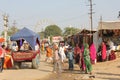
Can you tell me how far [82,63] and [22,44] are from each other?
7457 millimetres

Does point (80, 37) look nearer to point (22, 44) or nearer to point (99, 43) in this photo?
point (99, 43)

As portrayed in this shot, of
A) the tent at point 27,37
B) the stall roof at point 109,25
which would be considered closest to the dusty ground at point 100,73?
the stall roof at point 109,25

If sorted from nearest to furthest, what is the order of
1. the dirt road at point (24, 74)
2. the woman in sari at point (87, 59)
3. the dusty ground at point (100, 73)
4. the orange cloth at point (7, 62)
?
the dusty ground at point (100, 73) → the dirt road at point (24, 74) → the woman in sari at point (87, 59) → the orange cloth at point (7, 62)

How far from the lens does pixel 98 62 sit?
26891 mm

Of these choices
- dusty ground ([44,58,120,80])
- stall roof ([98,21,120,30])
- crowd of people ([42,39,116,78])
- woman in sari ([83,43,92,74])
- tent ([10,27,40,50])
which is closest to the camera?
dusty ground ([44,58,120,80])

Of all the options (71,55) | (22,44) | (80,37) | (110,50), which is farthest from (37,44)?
(80,37)

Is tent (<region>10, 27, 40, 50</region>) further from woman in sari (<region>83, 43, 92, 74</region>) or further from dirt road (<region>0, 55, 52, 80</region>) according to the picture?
woman in sari (<region>83, 43, 92, 74</region>)

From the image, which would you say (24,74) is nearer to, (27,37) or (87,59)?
(87,59)

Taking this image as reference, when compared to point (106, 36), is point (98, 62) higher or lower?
lower

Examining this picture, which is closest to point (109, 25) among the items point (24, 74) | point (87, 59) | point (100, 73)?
point (100, 73)

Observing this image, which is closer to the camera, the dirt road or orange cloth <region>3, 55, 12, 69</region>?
the dirt road

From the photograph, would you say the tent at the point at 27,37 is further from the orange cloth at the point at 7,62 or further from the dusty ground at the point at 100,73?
the dusty ground at the point at 100,73

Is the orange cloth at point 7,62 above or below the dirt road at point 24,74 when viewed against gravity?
above

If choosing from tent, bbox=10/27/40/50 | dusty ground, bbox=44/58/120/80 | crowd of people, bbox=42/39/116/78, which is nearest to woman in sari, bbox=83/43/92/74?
crowd of people, bbox=42/39/116/78
